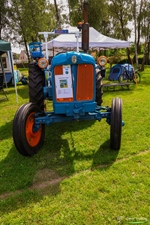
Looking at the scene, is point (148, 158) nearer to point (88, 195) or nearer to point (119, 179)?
point (119, 179)

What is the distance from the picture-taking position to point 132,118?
4.82 meters

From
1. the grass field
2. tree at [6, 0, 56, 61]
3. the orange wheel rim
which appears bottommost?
the grass field

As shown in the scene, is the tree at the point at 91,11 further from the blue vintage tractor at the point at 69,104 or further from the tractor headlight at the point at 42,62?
the blue vintage tractor at the point at 69,104

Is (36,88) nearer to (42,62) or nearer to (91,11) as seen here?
(42,62)

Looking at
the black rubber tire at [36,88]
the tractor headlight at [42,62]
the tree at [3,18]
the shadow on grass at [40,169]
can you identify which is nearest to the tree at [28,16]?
the tree at [3,18]

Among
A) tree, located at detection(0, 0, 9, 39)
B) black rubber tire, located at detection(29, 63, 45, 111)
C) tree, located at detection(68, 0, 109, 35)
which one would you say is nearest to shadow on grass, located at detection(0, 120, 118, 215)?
black rubber tire, located at detection(29, 63, 45, 111)

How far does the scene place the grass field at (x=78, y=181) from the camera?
2.06m

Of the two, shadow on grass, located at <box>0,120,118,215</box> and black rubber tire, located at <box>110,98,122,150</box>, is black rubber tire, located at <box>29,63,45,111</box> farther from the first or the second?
black rubber tire, located at <box>110,98,122,150</box>

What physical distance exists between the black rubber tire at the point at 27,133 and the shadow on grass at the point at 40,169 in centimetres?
14

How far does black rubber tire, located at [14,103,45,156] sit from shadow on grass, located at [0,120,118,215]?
0.14 m

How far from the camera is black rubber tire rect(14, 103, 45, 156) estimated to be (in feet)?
9.46

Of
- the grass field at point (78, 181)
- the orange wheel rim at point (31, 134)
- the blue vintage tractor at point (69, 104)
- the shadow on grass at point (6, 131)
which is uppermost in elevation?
the blue vintage tractor at point (69, 104)

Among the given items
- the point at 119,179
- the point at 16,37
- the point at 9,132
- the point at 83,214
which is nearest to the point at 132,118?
the point at 119,179

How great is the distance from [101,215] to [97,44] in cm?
845
